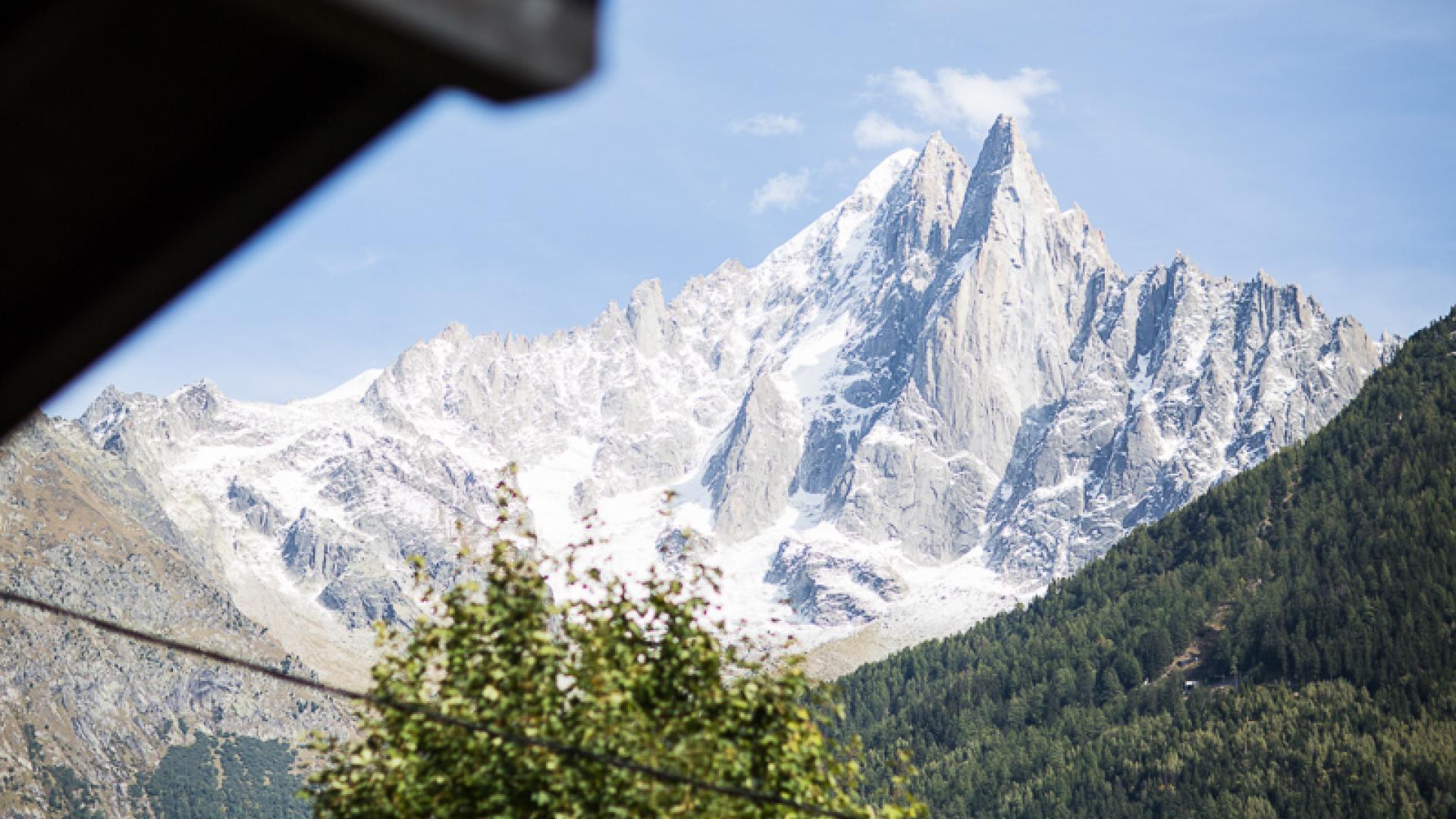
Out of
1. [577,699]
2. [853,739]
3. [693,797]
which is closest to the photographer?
[693,797]

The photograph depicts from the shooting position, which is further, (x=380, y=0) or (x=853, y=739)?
(x=853, y=739)

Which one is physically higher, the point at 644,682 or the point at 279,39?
the point at 644,682

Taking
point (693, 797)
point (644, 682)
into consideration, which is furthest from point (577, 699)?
point (693, 797)

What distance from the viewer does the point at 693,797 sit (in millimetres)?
16750

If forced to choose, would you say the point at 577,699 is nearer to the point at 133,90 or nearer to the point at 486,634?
the point at 486,634

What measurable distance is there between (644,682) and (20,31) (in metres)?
17.2

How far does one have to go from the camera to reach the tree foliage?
1681 cm

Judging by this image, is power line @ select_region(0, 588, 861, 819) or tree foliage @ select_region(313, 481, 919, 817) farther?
Answer: tree foliage @ select_region(313, 481, 919, 817)

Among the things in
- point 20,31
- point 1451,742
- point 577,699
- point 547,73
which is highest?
point 1451,742

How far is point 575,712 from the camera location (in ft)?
57.1

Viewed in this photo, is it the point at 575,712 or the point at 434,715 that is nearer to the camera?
the point at 434,715

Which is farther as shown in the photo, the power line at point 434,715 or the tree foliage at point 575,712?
the tree foliage at point 575,712

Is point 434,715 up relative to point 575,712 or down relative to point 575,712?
down

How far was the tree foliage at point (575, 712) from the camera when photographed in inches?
662
